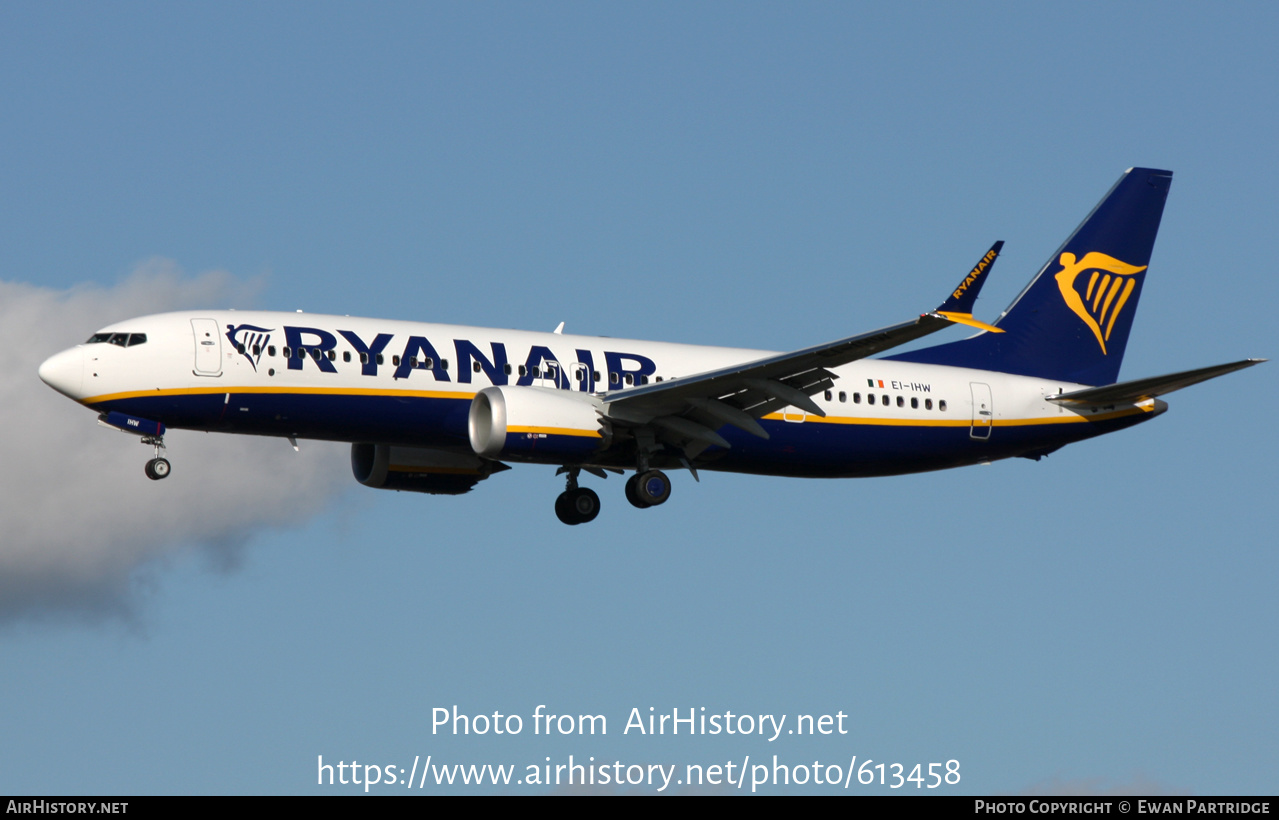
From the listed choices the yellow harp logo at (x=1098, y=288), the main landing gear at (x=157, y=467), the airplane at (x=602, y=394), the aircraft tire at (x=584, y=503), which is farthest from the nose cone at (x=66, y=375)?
the yellow harp logo at (x=1098, y=288)

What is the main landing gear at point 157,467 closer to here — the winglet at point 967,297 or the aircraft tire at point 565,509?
the aircraft tire at point 565,509

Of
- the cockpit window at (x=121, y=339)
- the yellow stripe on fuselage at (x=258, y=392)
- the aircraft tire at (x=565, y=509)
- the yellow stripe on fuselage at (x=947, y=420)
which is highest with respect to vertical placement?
the cockpit window at (x=121, y=339)

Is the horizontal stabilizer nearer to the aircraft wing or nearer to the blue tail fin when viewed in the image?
the blue tail fin

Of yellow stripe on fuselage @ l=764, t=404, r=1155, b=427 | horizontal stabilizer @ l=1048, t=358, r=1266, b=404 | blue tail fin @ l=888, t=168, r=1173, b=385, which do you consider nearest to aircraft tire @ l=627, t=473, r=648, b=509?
yellow stripe on fuselage @ l=764, t=404, r=1155, b=427

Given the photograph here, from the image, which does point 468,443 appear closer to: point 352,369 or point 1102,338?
point 352,369

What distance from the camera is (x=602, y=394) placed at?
3891 cm

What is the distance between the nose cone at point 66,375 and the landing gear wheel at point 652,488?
12.6 metres

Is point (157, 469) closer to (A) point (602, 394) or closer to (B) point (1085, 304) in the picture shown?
(A) point (602, 394)

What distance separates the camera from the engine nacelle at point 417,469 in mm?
42188

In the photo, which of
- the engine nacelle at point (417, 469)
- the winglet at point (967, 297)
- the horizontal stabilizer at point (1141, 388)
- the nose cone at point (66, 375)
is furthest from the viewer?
the engine nacelle at point (417, 469)

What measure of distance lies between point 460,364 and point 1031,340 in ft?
54.5

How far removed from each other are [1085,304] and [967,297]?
48.9ft

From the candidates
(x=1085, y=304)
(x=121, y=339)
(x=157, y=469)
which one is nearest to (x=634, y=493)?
(x=157, y=469)

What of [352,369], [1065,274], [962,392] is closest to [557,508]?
[352,369]
